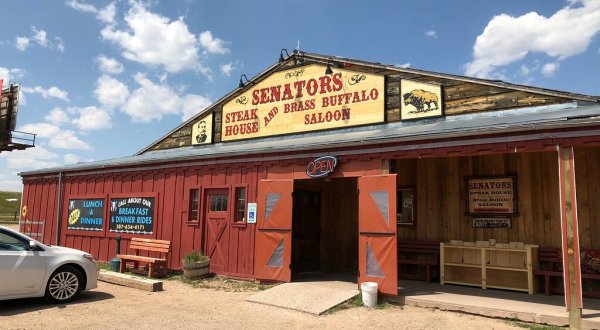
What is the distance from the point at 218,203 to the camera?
11.2 metres

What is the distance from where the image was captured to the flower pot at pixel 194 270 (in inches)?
409

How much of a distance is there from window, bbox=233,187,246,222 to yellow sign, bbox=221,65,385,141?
99.4 inches

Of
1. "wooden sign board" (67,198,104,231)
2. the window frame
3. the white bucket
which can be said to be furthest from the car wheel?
"wooden sign board" (67,198,104,231)

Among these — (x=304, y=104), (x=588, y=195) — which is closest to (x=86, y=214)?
(x=304, y=104)

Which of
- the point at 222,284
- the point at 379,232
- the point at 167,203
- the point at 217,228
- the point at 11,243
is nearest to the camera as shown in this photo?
the point at 11,243

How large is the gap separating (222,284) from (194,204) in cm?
262

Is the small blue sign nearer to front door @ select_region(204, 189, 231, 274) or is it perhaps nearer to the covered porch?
front door @ select_region(204, 189, 231, 274)

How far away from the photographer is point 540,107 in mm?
9023

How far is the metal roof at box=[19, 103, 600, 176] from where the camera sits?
6949 mm

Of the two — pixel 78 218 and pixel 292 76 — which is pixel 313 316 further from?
pixel 78 218

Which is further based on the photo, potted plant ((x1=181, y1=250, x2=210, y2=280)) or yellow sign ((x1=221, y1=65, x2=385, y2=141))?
yellow sign ((x1=221, y1=65, x2=385, y2=141))

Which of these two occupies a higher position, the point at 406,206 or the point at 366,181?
the point at 366,181

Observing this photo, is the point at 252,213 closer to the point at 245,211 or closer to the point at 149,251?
the point at 245,211

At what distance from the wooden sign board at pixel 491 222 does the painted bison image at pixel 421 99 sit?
8.90ft
